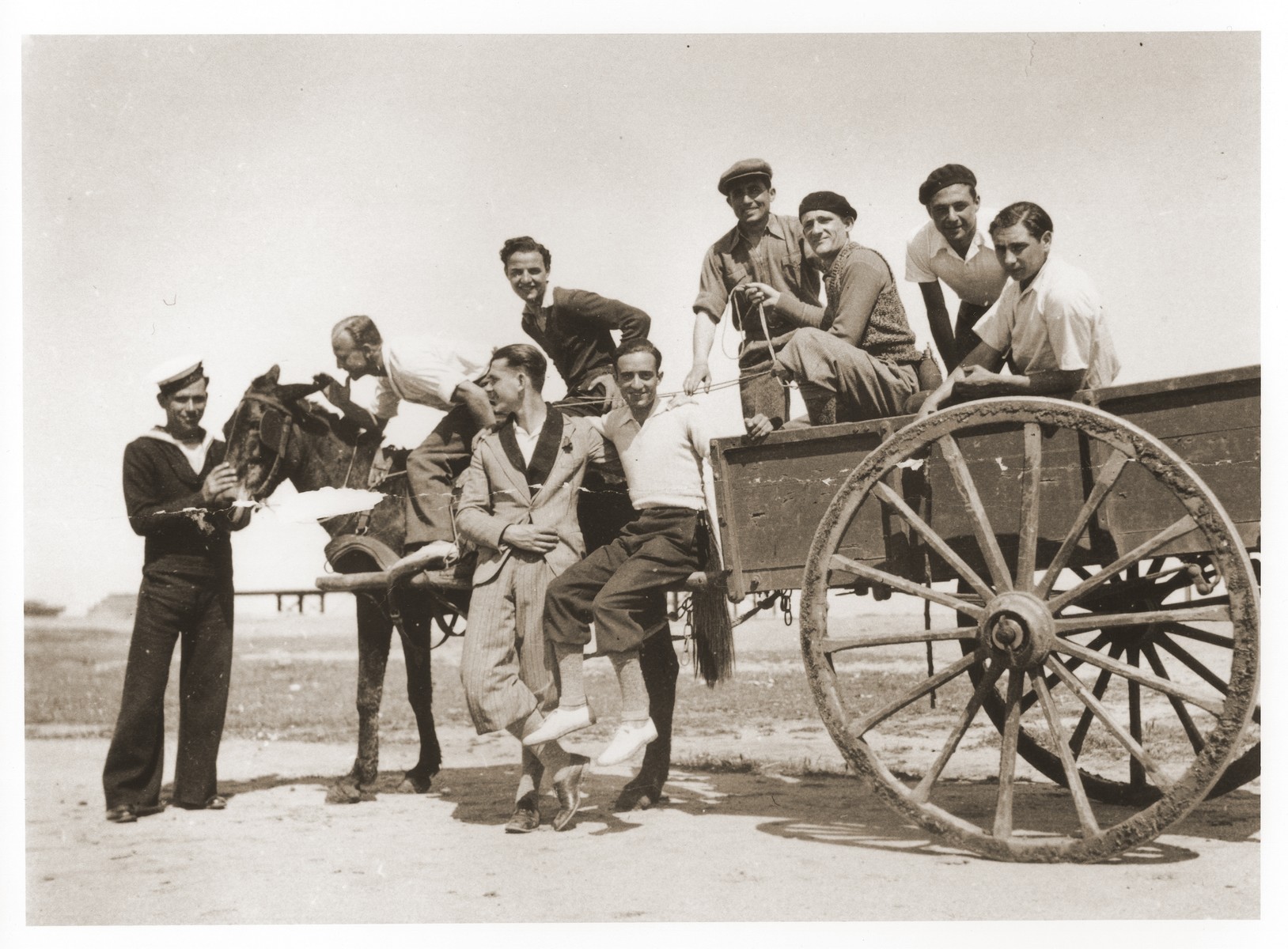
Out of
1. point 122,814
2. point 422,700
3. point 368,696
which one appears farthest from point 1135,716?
point 122,814

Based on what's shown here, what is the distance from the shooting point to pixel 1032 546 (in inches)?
179

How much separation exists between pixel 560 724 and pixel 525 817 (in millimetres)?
585

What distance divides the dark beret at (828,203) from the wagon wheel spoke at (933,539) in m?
1.41

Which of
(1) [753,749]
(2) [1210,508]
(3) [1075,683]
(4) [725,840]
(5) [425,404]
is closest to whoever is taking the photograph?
(2) [1210,508]

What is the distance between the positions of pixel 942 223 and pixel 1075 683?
207cm

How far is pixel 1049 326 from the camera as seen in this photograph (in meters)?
4.81

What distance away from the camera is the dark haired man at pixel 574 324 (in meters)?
6.30

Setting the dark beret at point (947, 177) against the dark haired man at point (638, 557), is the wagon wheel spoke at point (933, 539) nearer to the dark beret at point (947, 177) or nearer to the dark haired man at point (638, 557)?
the dark haired man at point (638, 557)

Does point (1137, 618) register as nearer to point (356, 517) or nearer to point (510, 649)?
point (510, 649)

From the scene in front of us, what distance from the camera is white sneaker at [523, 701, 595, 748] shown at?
543 cm

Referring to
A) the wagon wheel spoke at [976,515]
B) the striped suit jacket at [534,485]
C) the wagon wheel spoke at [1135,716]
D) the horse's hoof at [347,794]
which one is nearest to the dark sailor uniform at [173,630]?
the horse's hoof at [347,794]

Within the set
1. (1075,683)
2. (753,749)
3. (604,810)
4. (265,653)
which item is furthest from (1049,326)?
(265,653)

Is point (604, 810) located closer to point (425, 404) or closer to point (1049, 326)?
point (425, 404)

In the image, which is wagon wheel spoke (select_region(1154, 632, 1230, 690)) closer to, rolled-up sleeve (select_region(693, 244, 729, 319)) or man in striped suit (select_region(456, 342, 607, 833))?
rolled-up sleeve (select_region(693, 244, 729, 319))
